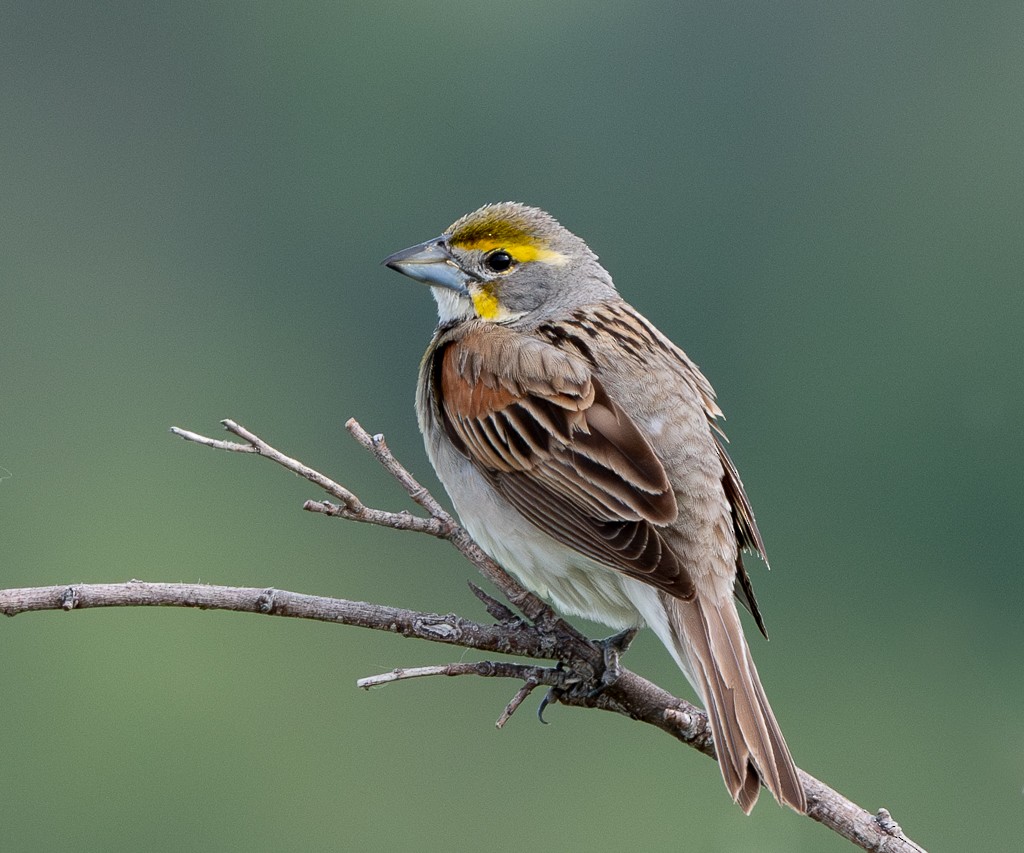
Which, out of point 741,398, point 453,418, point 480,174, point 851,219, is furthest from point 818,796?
point 851,219

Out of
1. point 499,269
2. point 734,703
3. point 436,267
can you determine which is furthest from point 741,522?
point 436,267

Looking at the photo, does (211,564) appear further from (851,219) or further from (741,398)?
(851,219)

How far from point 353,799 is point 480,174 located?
2064 cm

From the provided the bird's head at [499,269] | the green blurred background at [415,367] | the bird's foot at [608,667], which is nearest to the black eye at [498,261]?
the bird's head at [499,269]

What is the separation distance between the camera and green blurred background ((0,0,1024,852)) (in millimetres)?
25656

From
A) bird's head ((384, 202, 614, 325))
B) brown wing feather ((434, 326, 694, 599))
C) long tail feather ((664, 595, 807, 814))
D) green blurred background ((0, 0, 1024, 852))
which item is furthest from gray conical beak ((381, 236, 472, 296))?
green blurred background ((0, 0, 1024, 852))

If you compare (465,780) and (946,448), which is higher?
(946,448)

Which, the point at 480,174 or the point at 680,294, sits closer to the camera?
the point at 680,294

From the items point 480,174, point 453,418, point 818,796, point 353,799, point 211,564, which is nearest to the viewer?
point 818,796

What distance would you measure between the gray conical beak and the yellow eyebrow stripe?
3.2 inches

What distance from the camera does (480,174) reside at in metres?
42.5

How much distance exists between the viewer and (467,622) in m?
4.96

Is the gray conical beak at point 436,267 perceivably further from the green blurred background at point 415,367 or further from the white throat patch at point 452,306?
the green blurred background at point 415,367

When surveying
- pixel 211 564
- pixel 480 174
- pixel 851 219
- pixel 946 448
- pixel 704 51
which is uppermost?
pixel 704 51
